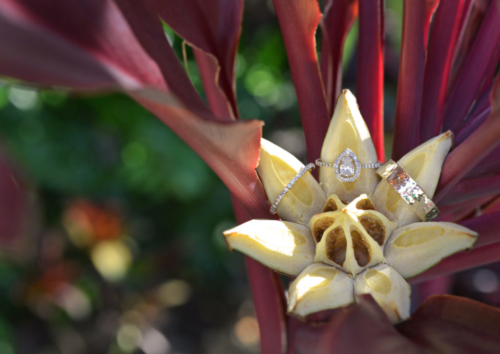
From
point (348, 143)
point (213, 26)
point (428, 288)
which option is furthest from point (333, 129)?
point (428, 288)

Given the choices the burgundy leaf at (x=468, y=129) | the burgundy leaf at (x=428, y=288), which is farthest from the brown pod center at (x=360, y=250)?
the burgundy leaf at (x=428, y=288)

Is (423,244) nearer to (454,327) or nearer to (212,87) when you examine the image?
(454,327)

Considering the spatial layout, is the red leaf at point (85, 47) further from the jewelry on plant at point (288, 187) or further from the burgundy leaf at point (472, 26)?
the burgundy leaf at point (472, 26)

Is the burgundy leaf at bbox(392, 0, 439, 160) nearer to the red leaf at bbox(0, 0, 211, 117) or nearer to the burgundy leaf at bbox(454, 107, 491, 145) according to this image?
the burgundy leaf at bbox(454, 107, 491, 145)

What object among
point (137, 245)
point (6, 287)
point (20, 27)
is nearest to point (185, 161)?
point (137, 245)

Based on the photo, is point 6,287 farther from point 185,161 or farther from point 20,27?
point 20,27

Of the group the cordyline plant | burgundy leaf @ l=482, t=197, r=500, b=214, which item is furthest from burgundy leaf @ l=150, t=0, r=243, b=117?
burgundy leaf @ l=482, t=197, r=500, b=214
